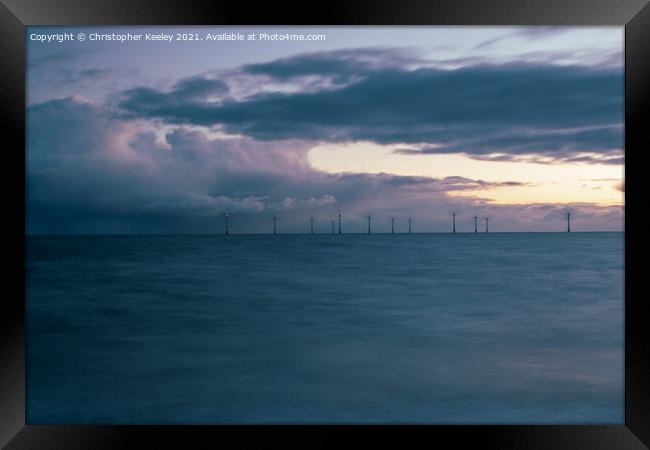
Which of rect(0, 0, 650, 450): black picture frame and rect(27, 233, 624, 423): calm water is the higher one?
rect(0, 0, 650, 450): black picture frame

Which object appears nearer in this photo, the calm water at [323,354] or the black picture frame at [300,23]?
the black picture frame at [300,23]

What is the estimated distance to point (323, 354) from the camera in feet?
19.1

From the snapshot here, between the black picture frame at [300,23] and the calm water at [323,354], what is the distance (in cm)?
140

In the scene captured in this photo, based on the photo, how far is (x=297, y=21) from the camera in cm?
268

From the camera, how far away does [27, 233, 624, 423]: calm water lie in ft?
14.0

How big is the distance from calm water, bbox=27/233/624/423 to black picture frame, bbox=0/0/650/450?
1396 mm

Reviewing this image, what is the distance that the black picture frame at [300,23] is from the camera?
2.63 metres

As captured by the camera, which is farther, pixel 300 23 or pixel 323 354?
pixel 323 354

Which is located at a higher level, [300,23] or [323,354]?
[300,23]

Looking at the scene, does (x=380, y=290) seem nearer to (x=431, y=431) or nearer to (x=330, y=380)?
(x=330, y=380)

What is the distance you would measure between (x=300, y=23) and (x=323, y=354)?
397 cm

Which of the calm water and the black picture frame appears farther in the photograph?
the calm water

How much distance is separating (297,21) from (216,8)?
40cm

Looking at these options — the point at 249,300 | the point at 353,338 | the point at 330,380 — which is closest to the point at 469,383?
the point at 330,380
